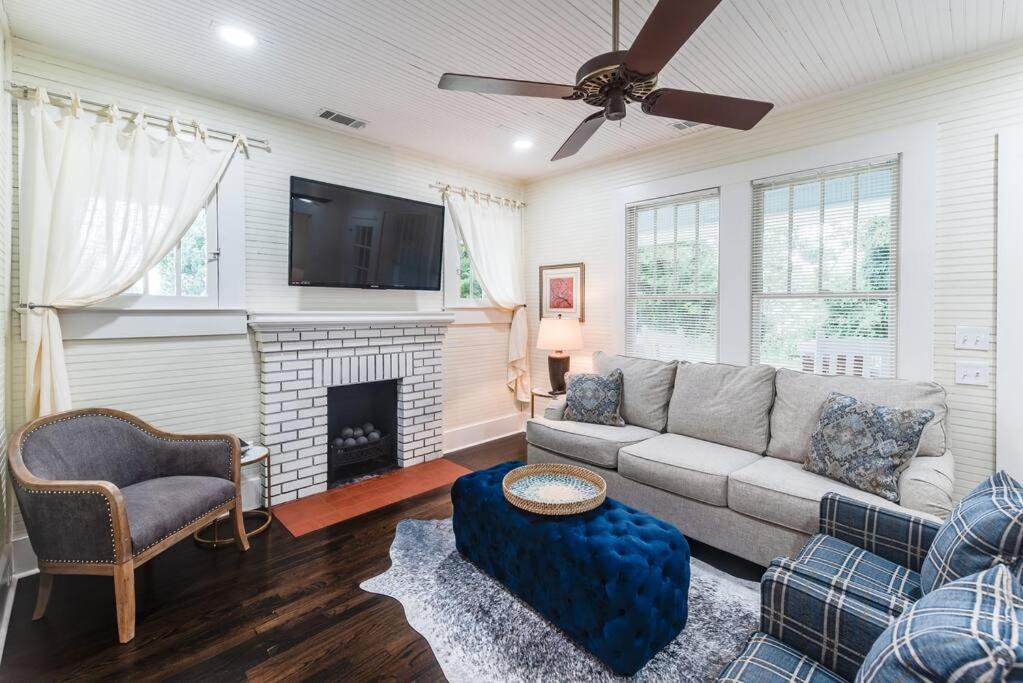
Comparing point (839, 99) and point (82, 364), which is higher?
point (839, 99)

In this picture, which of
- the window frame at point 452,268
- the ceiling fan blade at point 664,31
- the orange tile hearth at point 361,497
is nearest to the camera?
the ceiling fan blade at point 664,31

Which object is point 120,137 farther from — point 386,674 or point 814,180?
point 814,180

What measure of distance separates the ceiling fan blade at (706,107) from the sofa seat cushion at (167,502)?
2.87 meters

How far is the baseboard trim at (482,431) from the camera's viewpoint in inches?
182

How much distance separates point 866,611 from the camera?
4.47ft

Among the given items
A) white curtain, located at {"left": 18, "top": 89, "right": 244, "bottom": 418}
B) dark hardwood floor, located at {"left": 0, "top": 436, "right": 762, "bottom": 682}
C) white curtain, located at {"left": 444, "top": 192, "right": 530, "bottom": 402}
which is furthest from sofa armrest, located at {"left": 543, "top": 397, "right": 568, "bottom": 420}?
white curtain, located at {"left": 18, "top": 89, "right": 244, "bottom": 418}

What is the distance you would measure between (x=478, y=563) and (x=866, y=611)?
174cm

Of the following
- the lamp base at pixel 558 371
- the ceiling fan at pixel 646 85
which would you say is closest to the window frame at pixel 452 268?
the lamp base at pixel 558 371

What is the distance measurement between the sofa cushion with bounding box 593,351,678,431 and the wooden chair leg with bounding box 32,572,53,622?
11.0ft

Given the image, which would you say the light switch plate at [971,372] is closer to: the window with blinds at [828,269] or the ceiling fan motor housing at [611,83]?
the window with blinds at [828,269]

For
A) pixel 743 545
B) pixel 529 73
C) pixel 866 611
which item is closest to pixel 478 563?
pixel 743 545

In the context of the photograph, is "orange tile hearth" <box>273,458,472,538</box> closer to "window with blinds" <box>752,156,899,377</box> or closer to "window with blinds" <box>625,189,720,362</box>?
"window with blinds" <box>625,189,720,362</box>

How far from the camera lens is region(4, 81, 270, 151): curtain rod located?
2475 millimetres

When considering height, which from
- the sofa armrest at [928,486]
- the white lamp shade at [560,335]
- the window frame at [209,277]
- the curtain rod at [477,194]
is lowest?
the sofa armrest at [928,486]
